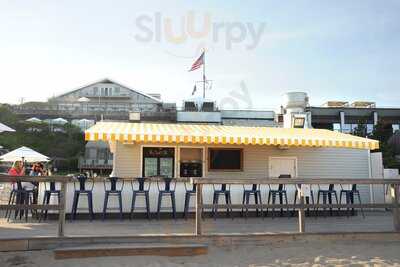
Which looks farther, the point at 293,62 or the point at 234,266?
the point at 293,62

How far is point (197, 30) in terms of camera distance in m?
10.8

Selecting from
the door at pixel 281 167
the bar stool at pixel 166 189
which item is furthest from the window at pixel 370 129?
the bar stool at pixel 166 189

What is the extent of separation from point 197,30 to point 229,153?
3.42 metres

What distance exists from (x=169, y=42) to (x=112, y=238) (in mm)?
6009

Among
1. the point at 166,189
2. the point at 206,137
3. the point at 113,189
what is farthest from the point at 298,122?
the point at 113,189

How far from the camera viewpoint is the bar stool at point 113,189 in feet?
29.5

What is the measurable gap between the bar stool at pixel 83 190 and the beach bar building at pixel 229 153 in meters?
1.29

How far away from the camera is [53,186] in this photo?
8.89m

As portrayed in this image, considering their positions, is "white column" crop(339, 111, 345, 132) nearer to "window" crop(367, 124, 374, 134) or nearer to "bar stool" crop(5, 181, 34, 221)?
"window" crop(367, 124, 374, 134)

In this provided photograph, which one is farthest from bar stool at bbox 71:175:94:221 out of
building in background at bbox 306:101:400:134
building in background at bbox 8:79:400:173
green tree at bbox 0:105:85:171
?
building in background at bbox 306:101:400:134

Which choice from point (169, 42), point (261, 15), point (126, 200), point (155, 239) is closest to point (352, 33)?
point (261, 15)

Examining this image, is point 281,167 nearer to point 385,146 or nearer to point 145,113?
point 385,146

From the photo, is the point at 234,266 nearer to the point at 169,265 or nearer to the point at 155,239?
the point at 169,265

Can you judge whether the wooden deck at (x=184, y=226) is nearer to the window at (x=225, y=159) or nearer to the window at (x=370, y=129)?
the window at (x=225, y=159)
